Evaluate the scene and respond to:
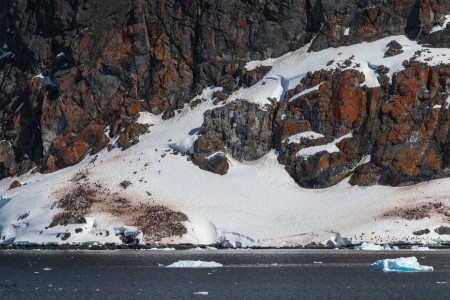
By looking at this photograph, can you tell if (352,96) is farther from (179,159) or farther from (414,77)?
(179,159)

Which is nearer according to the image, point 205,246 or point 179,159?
point 205,246

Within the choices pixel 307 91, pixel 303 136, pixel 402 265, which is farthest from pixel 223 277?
pixel 307 91

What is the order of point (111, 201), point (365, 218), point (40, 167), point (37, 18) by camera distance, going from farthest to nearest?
1. point (37, 18)
2. point (40, 167)
3. point (111, 201)
4. point (365, 218)

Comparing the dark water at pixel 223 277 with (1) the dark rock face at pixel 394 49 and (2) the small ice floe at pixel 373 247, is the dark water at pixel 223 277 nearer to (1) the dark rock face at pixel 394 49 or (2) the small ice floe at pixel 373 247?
(2) the small ice floe at pixel 373 247

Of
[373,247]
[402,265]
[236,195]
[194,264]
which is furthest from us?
[236,195]

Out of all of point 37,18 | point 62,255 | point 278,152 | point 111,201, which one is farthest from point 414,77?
point 37,18

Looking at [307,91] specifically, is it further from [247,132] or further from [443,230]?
[443,230]
